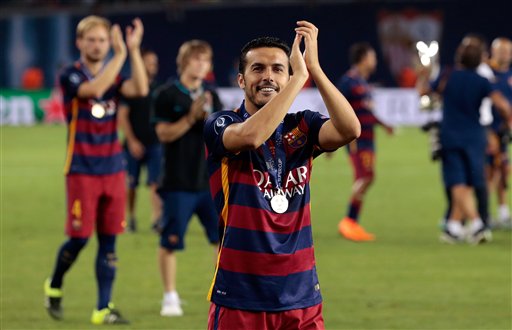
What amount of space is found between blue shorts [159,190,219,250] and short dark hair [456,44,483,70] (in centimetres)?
478

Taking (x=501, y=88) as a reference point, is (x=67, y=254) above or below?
below

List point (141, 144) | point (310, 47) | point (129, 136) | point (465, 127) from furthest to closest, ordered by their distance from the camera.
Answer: point (141, 144), point (129, 136), point (465, 127), point (310, 47)

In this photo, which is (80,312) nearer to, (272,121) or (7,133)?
(272,121)

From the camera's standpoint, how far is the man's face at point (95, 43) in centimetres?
907

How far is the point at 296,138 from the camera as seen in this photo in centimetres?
544

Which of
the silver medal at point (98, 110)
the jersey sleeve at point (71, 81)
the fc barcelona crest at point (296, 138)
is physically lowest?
the fc barcelona crest at point (296, 138)

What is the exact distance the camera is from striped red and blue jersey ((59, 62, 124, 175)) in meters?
9.26

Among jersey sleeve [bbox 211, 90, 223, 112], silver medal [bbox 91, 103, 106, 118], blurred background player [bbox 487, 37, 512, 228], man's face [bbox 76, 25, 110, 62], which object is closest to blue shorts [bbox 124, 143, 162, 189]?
blurred background player [bbox 487, 37, 512, 228]

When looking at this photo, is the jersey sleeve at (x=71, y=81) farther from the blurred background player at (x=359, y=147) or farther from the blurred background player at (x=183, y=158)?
the blurred background player at (x=359, y=147)

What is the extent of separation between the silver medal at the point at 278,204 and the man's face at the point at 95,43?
13.4 feet

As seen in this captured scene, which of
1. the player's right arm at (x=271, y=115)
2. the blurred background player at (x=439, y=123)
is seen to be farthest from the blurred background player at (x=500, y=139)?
the player's right arm at (x=271, y=115)

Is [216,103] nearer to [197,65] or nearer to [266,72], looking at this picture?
[197,65]

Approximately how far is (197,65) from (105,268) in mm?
1855

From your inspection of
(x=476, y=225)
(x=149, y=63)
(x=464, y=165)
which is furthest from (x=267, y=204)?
(x=149, y=63)
